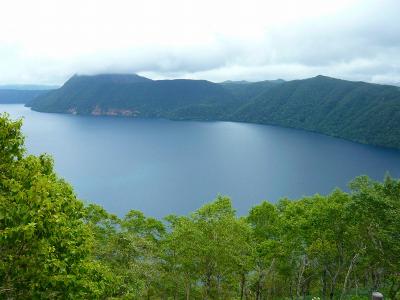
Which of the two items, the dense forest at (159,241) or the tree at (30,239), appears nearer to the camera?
the tree at (30,239)

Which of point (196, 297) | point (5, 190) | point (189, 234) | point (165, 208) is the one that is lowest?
point (165, 208)

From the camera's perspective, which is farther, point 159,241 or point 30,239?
point 159,241

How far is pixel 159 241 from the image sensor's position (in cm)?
5194

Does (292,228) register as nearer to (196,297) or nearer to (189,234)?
(189,234)

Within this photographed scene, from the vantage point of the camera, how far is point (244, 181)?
615ft

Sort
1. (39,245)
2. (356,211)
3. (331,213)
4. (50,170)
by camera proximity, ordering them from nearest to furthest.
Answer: (39,245) → (50,170) → (356,211) → (331,213)

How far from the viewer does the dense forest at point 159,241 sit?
12.5 metres

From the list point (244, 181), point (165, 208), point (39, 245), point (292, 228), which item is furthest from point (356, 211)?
point (244, 181)

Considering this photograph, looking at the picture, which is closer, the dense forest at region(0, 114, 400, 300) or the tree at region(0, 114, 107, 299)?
the tree at region(0, 114, 107, 299)

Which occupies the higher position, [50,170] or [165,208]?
[50,170]

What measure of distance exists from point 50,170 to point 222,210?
100ft

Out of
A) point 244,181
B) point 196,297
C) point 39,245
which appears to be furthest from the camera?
point 244,181

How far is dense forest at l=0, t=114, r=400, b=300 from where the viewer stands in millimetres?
12516

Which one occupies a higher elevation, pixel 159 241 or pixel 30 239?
pixel 30 239
